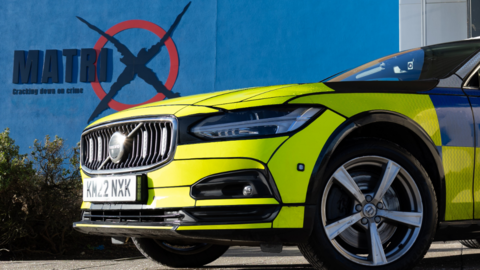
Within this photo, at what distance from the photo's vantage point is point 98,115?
14.8 metres

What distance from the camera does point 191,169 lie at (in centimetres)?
274

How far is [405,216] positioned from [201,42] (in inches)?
466

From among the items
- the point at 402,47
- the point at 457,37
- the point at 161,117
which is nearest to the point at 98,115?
the point at 402,47

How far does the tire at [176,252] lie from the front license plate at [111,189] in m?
0.69

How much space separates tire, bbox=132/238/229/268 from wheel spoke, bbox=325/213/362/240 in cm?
145

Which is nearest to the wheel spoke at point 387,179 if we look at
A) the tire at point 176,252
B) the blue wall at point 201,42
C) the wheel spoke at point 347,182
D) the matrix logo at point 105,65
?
the wheel spoke at point 347,182

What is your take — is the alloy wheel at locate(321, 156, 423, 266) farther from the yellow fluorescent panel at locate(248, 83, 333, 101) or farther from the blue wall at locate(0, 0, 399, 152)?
the blue wall at locate(0, 0, 399, 152)

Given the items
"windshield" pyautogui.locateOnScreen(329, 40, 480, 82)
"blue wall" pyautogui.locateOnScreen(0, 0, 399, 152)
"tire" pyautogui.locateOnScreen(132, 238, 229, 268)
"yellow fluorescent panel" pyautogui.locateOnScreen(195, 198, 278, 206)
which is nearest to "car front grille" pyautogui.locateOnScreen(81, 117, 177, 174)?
"yellow fluorescent panel" pyautogui.locateOnScreen(195, 198, 278, 206)

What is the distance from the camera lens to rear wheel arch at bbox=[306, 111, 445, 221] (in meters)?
2.71

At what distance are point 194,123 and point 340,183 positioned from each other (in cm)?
81

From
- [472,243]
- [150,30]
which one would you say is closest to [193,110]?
[472,243]

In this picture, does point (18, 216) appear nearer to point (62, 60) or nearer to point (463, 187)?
point (463, 187)

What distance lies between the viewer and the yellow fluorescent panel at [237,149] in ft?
8.61

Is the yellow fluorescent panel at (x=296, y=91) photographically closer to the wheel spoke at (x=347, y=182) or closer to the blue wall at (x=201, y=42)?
the wheel spoke at (x=347, y=182)
